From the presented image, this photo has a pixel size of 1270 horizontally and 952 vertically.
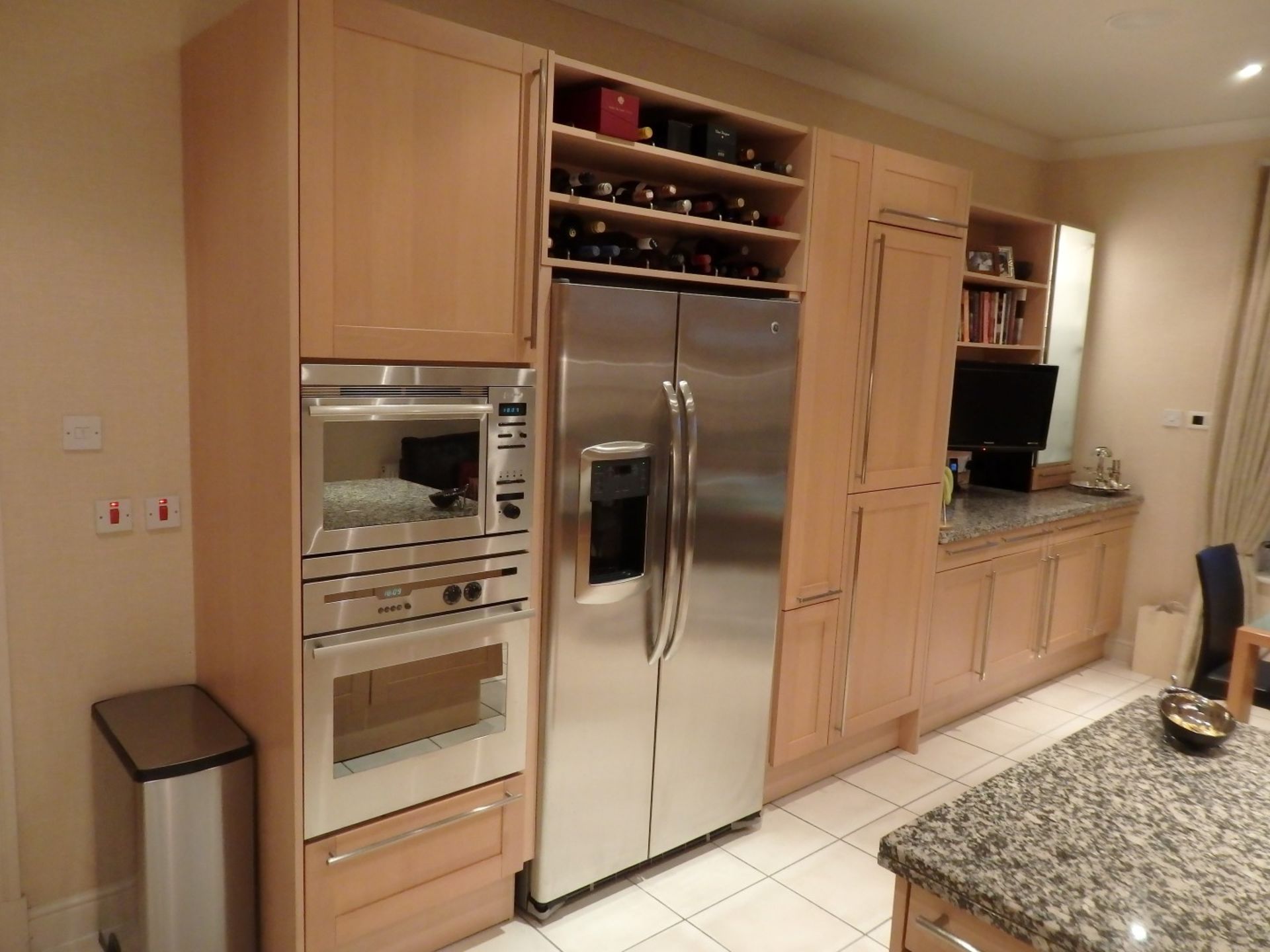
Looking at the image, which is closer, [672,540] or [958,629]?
[672,540]

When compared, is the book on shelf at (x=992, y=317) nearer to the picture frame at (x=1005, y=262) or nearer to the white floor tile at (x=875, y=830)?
the picture frame at (x=1005, y=262)

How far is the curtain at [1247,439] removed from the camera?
4191 mm

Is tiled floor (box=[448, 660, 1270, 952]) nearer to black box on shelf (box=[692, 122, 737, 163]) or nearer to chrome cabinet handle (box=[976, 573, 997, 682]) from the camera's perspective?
chrome cabinet handle (box=[976, 573, 997, 682])

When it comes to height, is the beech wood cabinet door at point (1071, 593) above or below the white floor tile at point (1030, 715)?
above

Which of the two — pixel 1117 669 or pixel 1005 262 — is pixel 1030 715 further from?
pixel 1005 262

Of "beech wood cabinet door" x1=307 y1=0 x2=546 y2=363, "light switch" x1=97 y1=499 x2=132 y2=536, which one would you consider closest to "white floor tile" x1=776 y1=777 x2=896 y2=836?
"beech wood cabinet door" x1=307 y1=0 x2=546 y2=363

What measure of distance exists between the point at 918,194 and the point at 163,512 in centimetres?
267

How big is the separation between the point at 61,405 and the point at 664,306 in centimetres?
153

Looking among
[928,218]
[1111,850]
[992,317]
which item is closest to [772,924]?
[1111,850]

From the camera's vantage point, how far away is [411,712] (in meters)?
2.19

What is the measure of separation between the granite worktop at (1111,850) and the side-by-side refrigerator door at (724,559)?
1.25 meters

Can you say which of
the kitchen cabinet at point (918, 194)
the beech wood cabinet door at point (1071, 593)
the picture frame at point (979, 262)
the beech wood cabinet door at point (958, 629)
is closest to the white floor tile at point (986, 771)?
the beech wood cabinet door at point (958, 629)

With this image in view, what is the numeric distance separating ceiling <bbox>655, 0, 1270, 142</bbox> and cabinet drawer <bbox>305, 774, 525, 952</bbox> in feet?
8.80

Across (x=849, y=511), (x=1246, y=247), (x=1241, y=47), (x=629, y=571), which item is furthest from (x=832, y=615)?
(x=1246, y=247)
